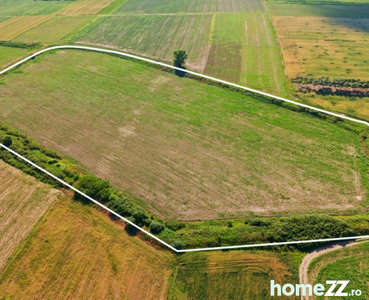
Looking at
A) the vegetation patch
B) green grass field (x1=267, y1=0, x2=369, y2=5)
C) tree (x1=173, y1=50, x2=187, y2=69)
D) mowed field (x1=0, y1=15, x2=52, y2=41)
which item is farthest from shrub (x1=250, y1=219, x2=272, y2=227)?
green grass field (x1=267, y1=0, x2=369, y2=5)

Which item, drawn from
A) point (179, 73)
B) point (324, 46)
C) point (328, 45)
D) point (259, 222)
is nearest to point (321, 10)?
point (328, 45)

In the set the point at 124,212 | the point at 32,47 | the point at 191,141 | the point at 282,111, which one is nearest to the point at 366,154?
the point at 282,111

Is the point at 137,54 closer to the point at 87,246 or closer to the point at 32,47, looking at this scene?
the point at 32,47

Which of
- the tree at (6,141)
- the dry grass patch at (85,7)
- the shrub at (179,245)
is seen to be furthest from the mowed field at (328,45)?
the dry grass patch at (85,7)

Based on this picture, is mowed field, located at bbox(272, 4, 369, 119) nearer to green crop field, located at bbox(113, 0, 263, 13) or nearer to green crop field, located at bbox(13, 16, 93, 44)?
green crop field, located at bbox(113, 0, 263, 13)

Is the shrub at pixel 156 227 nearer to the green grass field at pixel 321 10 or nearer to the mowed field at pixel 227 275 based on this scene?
the mowed field at pixel 227 275

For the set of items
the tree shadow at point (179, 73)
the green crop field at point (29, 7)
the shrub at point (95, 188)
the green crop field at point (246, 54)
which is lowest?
the shrub at point (95, 188)
